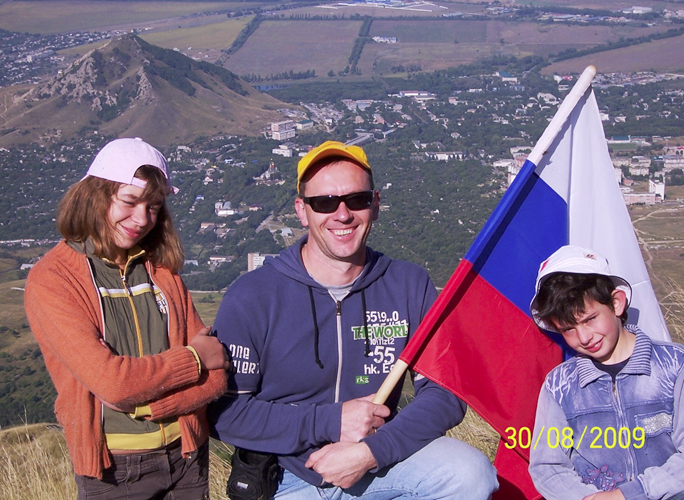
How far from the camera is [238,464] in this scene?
8.00ft

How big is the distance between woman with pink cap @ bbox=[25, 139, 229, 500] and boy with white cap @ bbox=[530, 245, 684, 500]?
1.12 m

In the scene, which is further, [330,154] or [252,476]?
[330,154]

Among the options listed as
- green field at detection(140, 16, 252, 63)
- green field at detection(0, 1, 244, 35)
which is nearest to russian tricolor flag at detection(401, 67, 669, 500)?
green field at detection(140, 16, 252, 63)

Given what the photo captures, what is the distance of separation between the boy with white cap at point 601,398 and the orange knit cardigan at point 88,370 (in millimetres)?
1122

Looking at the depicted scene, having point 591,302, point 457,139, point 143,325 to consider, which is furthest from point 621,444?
point 457,139

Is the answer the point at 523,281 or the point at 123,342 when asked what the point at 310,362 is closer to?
the point at 123,342

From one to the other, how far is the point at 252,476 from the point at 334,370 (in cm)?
45

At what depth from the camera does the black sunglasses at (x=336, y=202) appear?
102 inches

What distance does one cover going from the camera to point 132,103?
198ft

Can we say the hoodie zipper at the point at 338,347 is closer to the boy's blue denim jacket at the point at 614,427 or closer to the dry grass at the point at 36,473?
the boy's blue denim jacket at the point at 614,427

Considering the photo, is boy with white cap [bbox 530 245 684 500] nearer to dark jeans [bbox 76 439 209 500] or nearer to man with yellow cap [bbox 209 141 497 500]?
man with yellow cap [bbox 209 141 497 500]

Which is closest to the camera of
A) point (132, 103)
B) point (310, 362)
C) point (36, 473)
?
point (310, 362)
